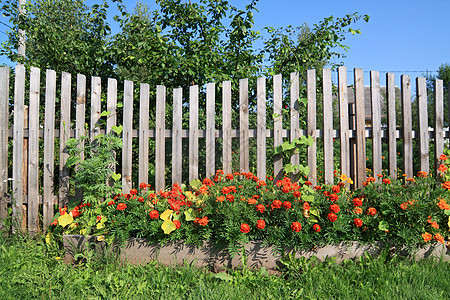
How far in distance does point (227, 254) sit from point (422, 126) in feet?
8.01

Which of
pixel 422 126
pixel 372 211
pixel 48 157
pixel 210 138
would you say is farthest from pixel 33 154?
pixel 422 126

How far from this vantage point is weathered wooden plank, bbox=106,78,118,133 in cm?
367

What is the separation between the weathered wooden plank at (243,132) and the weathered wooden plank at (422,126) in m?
1.80

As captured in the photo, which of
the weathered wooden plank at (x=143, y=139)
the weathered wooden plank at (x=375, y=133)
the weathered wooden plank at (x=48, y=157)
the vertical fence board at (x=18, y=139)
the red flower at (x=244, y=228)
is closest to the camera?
the red flower at (x=244, y=228)

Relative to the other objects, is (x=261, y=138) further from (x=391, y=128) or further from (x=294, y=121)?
(x=391, y=128)

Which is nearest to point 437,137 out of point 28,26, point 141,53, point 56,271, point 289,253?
point 289,253

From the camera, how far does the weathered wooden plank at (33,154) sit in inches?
151

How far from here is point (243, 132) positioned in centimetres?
353

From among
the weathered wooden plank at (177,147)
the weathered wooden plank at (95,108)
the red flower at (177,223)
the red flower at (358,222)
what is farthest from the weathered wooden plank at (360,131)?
the weathered wooden plank at (95,108)

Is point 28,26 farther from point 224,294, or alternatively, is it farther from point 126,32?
point 224,294

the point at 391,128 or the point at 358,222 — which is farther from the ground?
the point at 391,128

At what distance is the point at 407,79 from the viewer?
3.64m

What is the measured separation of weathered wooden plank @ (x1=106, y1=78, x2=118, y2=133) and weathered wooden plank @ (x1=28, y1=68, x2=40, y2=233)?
857mm

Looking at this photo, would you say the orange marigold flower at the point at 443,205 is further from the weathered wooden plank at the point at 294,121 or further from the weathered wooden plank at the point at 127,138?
the weathered wooden plank at the point at 127,138
